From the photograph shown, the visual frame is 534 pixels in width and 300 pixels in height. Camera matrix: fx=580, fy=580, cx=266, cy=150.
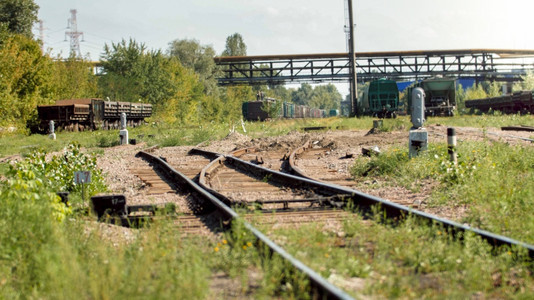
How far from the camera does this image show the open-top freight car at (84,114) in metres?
33.1

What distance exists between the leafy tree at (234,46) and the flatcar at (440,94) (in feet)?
235

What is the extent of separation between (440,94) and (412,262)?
37.7m

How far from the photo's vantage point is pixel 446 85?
39.9 meters

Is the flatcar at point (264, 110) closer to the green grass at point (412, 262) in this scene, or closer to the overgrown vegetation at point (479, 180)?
the overgrown vegetation at point (479, 180)

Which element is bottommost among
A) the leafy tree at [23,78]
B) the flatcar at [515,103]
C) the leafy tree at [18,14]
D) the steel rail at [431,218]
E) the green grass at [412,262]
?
the green grass at [412,262]

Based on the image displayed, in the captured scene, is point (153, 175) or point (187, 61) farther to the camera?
point (187, 61)

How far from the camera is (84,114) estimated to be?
3462cm

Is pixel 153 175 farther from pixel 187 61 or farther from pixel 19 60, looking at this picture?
pixel 187 61

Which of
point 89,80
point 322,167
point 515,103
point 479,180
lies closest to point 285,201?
point 479,180

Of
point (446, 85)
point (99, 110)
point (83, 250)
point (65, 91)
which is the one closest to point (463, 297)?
point (83, 250)

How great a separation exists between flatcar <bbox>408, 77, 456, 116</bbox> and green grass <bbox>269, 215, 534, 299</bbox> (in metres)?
36.0

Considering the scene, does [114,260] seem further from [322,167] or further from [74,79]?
[74,79]

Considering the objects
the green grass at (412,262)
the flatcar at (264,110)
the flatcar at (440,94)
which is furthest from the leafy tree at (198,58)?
the green grass at (412,262)

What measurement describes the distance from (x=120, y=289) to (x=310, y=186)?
5155mm
